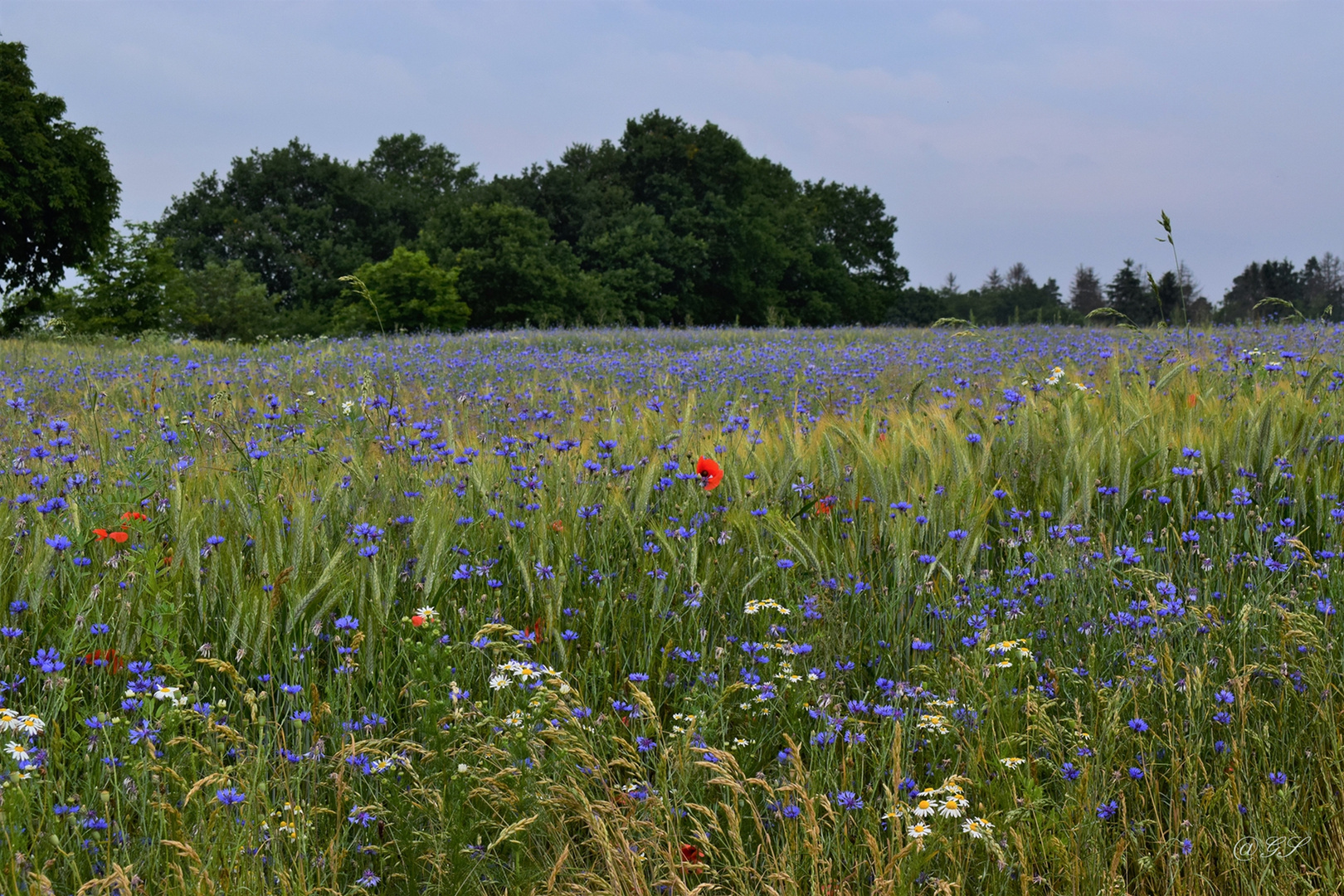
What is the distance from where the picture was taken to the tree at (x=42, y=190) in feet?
103

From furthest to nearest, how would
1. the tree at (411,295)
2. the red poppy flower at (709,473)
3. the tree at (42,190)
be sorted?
the tree at (411,295)
the tree at (42,190)
the red poppy flower at (709,473)

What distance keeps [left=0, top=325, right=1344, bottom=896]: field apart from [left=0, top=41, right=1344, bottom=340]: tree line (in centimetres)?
2589

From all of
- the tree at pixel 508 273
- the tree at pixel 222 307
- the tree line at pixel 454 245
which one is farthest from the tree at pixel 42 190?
the tree at pixel 508 273

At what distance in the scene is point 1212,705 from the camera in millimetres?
2381

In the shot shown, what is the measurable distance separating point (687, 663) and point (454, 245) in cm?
4155

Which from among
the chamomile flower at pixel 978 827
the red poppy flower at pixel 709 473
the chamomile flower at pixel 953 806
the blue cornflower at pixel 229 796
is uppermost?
the red poppy flower at pixel 709 473

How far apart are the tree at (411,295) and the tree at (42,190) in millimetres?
9548

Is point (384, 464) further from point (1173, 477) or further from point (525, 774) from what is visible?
point (1173, 477)

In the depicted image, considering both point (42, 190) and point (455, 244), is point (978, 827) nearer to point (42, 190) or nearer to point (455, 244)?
point (42, 190)

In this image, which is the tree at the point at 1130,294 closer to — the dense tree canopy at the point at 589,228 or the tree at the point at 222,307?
the dense tree canopy at the point at 589,228

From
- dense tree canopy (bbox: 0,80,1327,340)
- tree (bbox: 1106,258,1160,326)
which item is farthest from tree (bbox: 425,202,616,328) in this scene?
tree (bbox: 1106,258,1160,326)

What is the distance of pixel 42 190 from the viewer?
32250 millimetres

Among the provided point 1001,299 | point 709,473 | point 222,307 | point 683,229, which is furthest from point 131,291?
point 1001,299

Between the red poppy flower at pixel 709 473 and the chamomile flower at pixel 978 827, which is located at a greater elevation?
the red poppy flower at pixel 709 473
